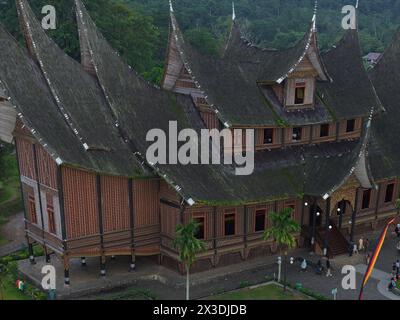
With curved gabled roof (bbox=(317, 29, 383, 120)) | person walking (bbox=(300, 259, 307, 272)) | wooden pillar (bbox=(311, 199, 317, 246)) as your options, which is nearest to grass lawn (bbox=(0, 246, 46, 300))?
person walking (bbox=(300, 259, 307, 272))

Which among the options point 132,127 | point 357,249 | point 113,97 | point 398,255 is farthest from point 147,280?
point 398,255

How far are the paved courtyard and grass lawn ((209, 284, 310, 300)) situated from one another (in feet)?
2.24

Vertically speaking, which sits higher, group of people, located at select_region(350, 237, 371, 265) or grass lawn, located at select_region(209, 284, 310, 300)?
group of people, located at select_region(350, 237, 371, 265)

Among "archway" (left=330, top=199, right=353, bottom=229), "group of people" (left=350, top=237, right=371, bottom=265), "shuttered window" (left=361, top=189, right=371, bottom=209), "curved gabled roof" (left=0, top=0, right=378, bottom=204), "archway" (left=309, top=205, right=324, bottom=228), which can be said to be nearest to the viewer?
"curved gabled roof" (left=0, top=0, right=378, bottom=204)

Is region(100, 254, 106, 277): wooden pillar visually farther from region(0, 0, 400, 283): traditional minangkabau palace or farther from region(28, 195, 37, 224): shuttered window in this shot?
region(28, 195, 37, 224): shuttered window

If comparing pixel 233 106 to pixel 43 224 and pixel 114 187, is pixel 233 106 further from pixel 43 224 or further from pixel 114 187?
pixel 43 224

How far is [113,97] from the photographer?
31438 mm

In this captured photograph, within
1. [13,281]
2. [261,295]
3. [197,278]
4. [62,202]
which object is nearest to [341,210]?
[261,295]

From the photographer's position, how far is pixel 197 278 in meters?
A: 30.7

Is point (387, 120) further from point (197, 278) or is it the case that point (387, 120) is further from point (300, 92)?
point (197, 278)

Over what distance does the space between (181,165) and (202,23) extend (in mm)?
115314

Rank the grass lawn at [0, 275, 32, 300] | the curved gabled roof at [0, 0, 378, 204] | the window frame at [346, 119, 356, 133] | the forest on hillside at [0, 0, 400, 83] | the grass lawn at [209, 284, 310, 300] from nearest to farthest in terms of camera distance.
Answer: the curved gabled roof at [0, 0, 378, 204] < the grass lawn at [209, 284, 310, 300] < the grass lawn at [0, 275, 32, 300] < the window frame at [346, 119, 356, 133] < the forest on hillside at [0, 0, 400, 83]

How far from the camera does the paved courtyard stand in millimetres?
29203

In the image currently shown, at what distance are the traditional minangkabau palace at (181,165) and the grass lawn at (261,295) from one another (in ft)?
10.6
